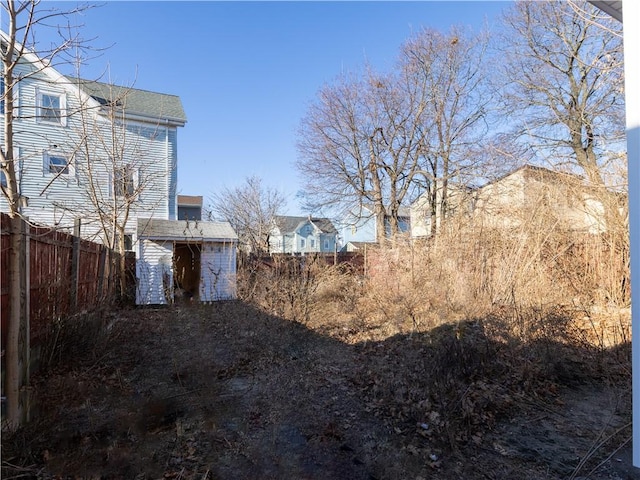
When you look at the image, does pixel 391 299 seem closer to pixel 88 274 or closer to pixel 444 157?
pixel 88 274

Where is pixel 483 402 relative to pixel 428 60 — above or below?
below

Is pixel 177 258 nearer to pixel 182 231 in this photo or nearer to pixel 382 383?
pixel 182 231

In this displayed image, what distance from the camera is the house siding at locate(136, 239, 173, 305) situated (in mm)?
11180

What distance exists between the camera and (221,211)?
24531 mm

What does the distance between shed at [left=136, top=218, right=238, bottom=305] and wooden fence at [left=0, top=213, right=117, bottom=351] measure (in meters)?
4.91

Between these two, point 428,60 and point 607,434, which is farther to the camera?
point 428,60

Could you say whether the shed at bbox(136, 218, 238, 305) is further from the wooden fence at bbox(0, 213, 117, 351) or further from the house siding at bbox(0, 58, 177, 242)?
the wooden fence at bbox(0, 213, 117, 351)

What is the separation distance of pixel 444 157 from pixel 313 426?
15.2 meters

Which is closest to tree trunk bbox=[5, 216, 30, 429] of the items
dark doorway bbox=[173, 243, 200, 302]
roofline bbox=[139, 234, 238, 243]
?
roofline bbox=[139, 234, 238, 243]

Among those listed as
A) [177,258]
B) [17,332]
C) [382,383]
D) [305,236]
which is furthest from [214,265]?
[305,236]

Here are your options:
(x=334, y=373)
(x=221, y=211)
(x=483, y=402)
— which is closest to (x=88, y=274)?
(x=334, y=373)

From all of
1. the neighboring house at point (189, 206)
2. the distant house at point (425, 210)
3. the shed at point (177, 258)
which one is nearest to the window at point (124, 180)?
the shed at point (177, 258)

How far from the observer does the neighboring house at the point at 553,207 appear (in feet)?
25.0

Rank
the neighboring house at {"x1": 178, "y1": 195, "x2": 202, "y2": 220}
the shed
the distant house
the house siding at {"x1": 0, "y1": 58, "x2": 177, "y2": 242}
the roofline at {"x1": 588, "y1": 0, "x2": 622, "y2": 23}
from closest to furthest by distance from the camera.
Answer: the roofline at {"x1": 588, "y1": 0, "x2": 622, "y2": 23} < the house siding at {"x1": 0, "y1": 58, "x2": 177, "y2": 242} < the shed < the distant house < the neighboring house at {"x1": 178, "y1": 195, "x2": 202, "y2": 220}
